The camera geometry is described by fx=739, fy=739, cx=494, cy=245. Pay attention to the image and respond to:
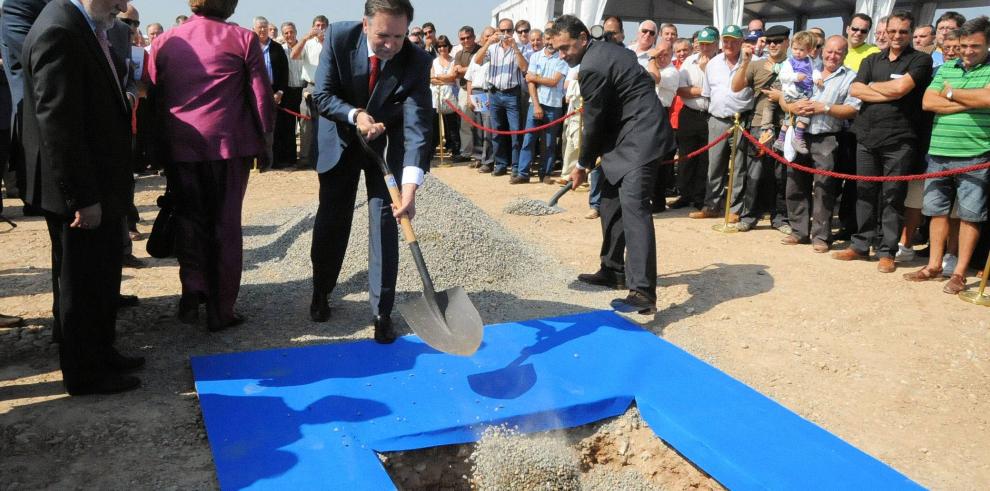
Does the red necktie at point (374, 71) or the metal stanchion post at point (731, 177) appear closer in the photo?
the red necktie at point (374, 71)

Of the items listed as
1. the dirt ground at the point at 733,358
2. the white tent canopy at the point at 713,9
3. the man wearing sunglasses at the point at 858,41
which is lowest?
the dirt ground at the point at 733,358

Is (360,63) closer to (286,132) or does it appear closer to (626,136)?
(626,136)

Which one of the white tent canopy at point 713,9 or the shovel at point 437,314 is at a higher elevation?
the white tent canopy at point 713,9

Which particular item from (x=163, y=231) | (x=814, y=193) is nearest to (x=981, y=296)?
(x=814, y=193)

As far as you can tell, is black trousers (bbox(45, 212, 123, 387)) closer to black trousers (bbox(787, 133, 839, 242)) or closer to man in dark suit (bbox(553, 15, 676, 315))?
man in dark suit (bbox(553, 15, 676, 315))

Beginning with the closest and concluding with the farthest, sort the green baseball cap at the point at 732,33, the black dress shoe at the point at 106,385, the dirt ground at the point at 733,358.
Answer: the dirt ground at the point at 733,358 → the black dress shoe at the point at 106,385 → the green baseball cap at the point at 732,33

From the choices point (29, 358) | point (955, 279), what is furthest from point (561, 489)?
→ point (955, 279)

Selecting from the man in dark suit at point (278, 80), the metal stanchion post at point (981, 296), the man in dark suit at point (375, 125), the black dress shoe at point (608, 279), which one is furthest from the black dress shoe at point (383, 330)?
the man in dark suit at point (278, 80)

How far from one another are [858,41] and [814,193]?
158 centimetres

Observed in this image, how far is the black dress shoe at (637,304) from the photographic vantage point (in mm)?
4547

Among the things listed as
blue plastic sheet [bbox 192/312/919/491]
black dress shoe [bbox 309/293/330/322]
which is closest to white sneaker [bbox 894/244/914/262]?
blue plastic sheet [bbox 192/312/919/491]

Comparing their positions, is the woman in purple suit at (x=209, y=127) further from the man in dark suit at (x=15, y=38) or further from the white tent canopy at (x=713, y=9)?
the white tent canopy at (x=713, y=9)

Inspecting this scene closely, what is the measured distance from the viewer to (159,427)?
3068 millimetres

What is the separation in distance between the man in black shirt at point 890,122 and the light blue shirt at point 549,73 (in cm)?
405
